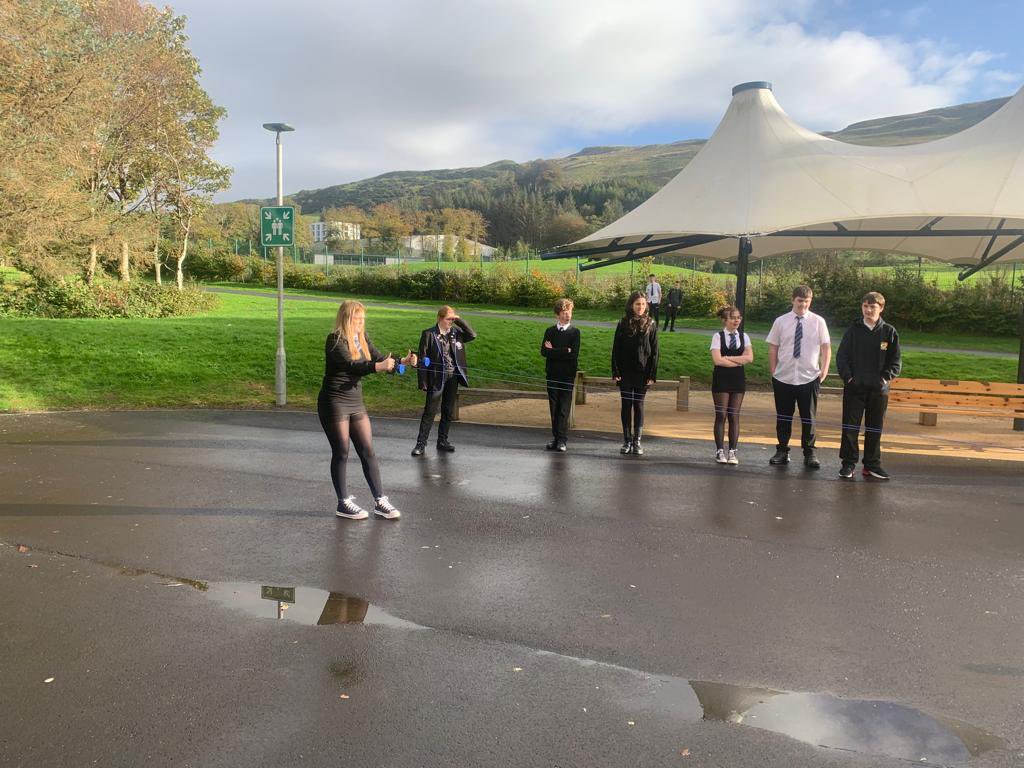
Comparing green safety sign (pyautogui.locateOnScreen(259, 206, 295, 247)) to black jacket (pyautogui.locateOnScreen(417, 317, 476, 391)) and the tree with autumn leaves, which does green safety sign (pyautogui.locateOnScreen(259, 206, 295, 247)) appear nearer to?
black jacket (pyautogui.locateOnScreen(417, 317, 476, 391))

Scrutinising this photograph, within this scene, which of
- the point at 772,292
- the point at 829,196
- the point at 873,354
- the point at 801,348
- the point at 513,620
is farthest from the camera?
the point at 772,292

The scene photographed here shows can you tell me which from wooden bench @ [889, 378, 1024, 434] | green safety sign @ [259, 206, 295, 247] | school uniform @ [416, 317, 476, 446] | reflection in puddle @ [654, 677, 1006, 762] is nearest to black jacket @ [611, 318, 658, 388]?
school uniform @ [416, 317, 476, 446]

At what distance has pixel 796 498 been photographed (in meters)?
7.63

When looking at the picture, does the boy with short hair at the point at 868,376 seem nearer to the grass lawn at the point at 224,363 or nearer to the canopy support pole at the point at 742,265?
the canopy support pole at the point at 742,265

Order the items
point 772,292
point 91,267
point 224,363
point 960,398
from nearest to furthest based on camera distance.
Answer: point 960,398
point 224,363
point 91,267
point 772,292

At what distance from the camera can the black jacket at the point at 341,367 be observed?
21.7 feet

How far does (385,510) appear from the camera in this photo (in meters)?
6.85

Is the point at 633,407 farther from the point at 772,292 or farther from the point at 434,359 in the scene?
the point at 772,292

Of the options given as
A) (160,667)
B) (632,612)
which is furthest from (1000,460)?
(160,667)

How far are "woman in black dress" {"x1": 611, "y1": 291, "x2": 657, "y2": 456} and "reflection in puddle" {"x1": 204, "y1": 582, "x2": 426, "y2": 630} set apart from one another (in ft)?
16.9

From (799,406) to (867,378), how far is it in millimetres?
775

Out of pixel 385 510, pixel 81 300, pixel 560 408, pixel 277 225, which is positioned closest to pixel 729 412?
pixel 560 408

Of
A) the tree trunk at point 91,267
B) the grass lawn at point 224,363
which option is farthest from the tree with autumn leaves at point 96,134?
the grass lawn at point 224,363

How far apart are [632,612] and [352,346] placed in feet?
10.8
